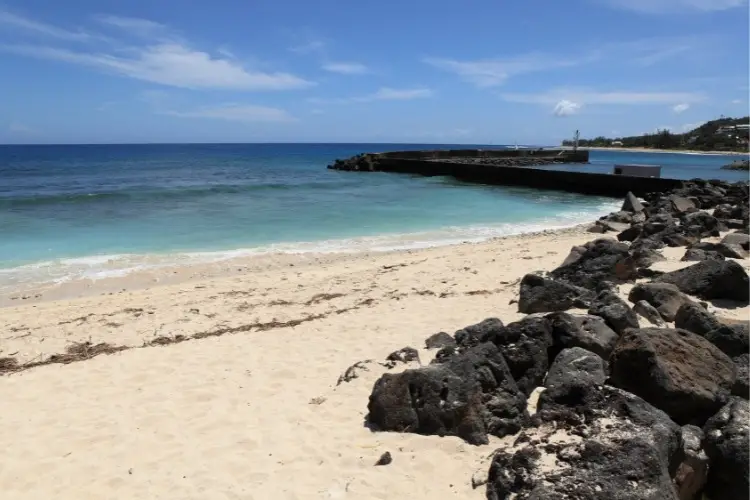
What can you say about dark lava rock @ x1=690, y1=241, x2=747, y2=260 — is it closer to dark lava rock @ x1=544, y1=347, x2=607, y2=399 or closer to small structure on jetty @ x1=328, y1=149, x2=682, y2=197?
dark lava rock @ x1=544, y1=347, x2=607, y2=399

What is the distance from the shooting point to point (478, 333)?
4.73 m

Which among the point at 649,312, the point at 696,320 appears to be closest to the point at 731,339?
the point at 696,320

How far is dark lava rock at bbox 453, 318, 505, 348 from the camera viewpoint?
4598 mm

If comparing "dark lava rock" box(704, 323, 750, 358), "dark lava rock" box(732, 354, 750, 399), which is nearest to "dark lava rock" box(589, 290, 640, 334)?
"dark lava rock" box(704, 323, 750, 358)

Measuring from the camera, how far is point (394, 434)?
375cm

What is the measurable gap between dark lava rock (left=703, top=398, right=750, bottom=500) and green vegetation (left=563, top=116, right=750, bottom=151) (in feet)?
306

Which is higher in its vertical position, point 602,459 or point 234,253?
point 602,459

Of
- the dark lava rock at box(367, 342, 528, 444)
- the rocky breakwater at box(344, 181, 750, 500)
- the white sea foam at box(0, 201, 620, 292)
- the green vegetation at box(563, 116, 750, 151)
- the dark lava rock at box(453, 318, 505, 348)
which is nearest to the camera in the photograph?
the rocky breakwater at box(344, 181, 750, 500)

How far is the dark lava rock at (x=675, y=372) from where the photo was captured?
3.37 meters

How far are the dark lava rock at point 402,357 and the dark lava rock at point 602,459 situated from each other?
2.01 meters

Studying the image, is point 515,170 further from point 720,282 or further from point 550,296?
point 550,296

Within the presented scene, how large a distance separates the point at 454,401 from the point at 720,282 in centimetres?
431

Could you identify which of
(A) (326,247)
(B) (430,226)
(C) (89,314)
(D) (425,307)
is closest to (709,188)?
(B) (430,226)

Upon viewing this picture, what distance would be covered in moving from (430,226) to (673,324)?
11.9m
